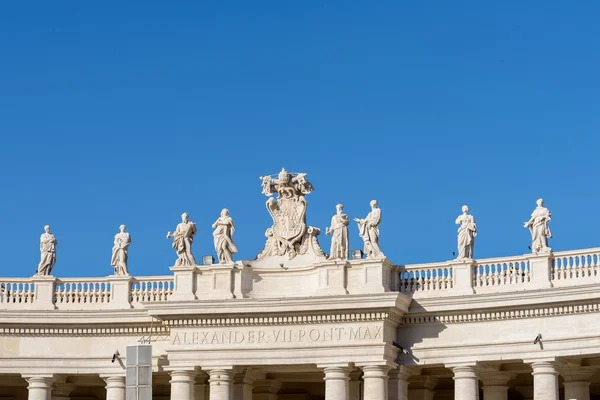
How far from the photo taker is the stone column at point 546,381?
63062 mm

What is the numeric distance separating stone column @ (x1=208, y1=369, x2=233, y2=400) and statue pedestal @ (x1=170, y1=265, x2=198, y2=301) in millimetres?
3615

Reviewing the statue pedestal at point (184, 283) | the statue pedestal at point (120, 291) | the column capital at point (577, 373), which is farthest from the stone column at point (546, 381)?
the statue pedestal at point (120, 291)

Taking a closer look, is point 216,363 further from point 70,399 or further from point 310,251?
point 70,399

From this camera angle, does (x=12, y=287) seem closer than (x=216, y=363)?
No

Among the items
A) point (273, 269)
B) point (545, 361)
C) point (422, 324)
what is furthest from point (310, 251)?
point (545, 361)

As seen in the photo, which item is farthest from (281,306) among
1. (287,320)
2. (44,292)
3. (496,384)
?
(44,292)

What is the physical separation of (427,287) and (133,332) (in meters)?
13.4

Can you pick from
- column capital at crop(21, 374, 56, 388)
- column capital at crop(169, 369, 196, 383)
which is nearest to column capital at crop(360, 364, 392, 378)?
column capital at crop(169, 369, 196, 383)

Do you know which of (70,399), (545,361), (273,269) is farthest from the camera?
(70,399)

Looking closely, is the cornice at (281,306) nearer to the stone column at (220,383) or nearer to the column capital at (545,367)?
the stone column at (220,383)

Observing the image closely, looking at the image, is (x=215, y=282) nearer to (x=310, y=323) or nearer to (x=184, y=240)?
(x=184, y=240)

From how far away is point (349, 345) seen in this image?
6538cm

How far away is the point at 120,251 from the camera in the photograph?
7125 centimetres

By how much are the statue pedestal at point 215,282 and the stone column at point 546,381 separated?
1354cm
